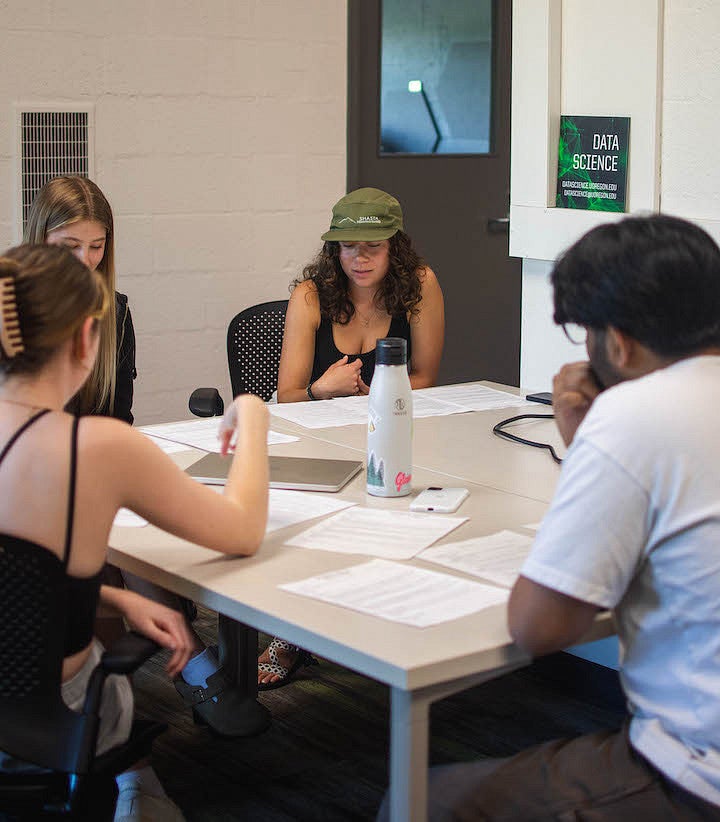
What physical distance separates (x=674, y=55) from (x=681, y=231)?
5.93ft

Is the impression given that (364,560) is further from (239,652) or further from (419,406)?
(419,406)

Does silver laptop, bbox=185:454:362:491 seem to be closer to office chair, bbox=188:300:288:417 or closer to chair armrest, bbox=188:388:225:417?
chair armrest, bbox=188:388:225:417

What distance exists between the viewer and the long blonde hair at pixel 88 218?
2732 mm

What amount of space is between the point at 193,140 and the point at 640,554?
3.06 m

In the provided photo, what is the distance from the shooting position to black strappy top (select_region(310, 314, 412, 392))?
10.8ft

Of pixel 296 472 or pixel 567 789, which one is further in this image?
pixel 296 472

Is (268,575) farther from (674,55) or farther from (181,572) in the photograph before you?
(674,55)

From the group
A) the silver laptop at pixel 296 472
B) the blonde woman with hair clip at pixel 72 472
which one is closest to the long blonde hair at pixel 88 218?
the silver laptop at pixel 296 472

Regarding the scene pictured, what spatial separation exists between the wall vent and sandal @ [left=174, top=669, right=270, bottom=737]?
210 centimetres

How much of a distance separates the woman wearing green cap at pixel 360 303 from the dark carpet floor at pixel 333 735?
828 millimetres

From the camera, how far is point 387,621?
4.91 ft

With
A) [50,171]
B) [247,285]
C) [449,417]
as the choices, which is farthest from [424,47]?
[449,417]

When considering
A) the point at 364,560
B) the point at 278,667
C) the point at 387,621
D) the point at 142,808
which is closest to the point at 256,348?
the point at 278,667

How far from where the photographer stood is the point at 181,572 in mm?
1708
